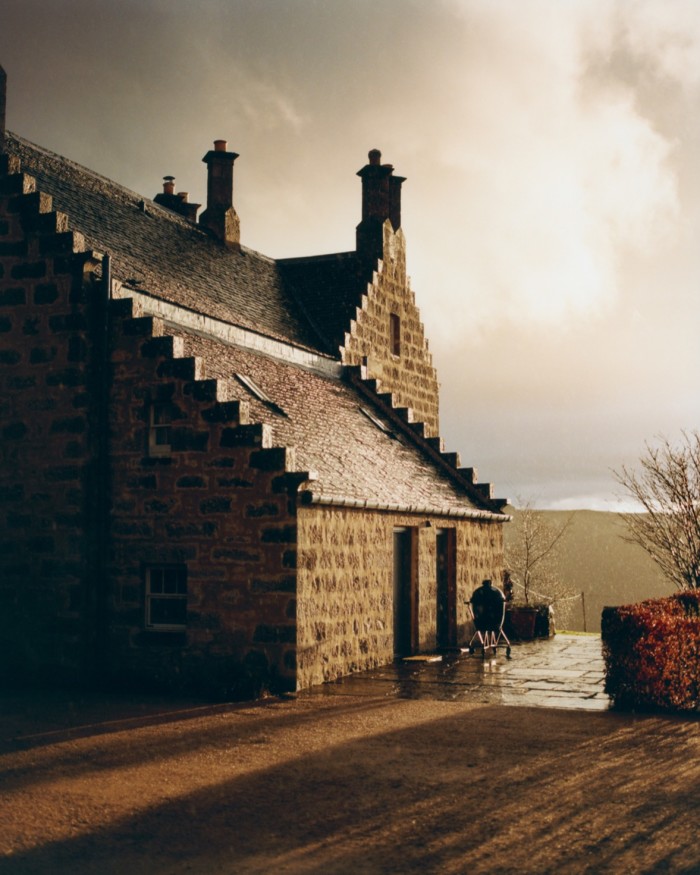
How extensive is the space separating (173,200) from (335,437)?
1292cm

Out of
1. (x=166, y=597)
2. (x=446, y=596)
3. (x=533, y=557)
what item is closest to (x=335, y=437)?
(x=446, y=596)

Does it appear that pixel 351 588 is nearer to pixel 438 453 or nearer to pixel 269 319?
pixel 438 453

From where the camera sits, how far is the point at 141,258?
20.7m

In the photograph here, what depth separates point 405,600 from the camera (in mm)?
20578

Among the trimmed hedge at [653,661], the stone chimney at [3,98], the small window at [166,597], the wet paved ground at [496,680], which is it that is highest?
the stone chimney at [3,98]

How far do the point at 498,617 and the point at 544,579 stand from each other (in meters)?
39.1

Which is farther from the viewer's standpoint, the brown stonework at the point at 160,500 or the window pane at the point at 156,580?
the window pane at the point at 156,580

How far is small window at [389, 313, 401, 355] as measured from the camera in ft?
95.5

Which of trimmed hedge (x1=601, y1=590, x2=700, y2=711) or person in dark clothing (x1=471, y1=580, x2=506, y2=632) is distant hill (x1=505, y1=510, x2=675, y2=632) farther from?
trimmed hedge (x1=601, y1=590, x2=700, y2=711)

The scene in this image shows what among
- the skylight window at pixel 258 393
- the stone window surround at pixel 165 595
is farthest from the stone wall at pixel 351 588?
the skylight window at pixel 258 393

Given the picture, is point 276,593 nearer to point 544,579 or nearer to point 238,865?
point 238,865

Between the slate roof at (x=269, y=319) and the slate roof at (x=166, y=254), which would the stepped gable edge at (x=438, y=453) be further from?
the slate roof at (x=166, y=254)

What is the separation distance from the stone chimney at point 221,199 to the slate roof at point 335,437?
5577mm

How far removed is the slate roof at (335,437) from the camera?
17906 millimetres
